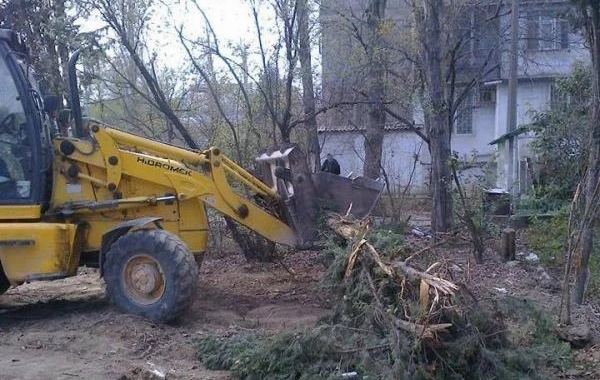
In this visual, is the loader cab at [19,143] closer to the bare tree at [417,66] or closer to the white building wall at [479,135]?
the bare tree at [417,66]

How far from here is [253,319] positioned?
8570mm

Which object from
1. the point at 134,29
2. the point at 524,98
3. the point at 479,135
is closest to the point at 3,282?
the point at 134,29

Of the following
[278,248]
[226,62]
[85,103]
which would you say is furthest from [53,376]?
[85,103]

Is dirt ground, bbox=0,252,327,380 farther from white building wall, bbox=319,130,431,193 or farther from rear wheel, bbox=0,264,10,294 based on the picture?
white building wall, bbox=319,130,431,193

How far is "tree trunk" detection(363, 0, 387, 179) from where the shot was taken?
15599 millimetres

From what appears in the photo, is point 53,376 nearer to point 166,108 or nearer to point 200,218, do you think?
point 200,218

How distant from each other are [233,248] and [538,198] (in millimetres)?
8128

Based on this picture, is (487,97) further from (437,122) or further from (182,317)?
(182,317)

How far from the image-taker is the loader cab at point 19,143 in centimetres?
845

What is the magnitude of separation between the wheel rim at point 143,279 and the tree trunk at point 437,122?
280 inches

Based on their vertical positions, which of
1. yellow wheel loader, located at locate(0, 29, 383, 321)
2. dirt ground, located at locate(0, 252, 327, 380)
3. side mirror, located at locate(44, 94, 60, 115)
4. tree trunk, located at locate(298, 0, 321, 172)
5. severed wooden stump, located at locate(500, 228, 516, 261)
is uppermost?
tree trunk, located at locate(298, 0, 321, 172)

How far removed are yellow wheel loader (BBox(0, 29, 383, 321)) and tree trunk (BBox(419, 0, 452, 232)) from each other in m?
5.19

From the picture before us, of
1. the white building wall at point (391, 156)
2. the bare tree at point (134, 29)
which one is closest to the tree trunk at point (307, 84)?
the white building wall at point (391, 156)

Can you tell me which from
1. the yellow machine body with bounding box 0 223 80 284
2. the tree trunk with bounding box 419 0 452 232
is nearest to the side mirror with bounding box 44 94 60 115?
the yellow machine body with bounding box 0 223 80 284
